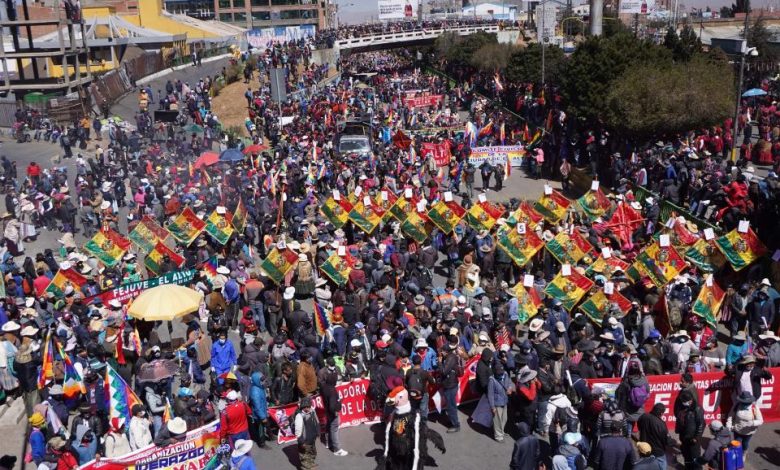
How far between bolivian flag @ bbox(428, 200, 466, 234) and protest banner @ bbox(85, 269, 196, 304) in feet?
18.9

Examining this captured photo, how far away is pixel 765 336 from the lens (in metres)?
11.7

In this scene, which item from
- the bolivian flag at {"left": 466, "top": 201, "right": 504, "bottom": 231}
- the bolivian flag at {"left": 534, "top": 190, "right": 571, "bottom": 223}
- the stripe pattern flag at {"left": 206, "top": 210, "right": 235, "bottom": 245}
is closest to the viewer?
the bolivian flag at {"left": 466, "top": 201, "right": 504, "bottom": 231}

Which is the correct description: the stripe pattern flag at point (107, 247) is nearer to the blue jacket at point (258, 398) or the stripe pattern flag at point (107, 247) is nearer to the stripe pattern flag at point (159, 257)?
the stripe pattern flag at point (159, 257)

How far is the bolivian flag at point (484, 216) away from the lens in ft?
60.8

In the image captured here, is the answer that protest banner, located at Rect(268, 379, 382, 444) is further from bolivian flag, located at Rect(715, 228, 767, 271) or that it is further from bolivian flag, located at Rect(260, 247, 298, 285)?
bolivian flag, located at Rect(715, 228, 767, 271)

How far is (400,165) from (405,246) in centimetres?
949

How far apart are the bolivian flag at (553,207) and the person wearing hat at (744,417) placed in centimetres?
921

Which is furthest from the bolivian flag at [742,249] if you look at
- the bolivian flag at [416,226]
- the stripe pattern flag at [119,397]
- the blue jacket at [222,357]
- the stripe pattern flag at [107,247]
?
the stripe pattern flag at [107,247]

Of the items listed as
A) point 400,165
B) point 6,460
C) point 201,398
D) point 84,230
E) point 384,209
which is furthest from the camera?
point 400,165

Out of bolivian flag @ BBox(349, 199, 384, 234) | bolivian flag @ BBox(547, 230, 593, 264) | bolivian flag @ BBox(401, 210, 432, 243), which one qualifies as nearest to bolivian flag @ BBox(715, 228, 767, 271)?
bolivian flag @ BBox(547, 230, 593, 264)

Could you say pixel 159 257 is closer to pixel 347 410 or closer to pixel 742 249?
pixel 347 410

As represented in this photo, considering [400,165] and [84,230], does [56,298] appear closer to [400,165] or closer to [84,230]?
[84,230]

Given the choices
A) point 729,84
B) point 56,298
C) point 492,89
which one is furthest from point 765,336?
point 492,89

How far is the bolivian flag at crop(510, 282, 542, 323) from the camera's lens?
46.4 ft
